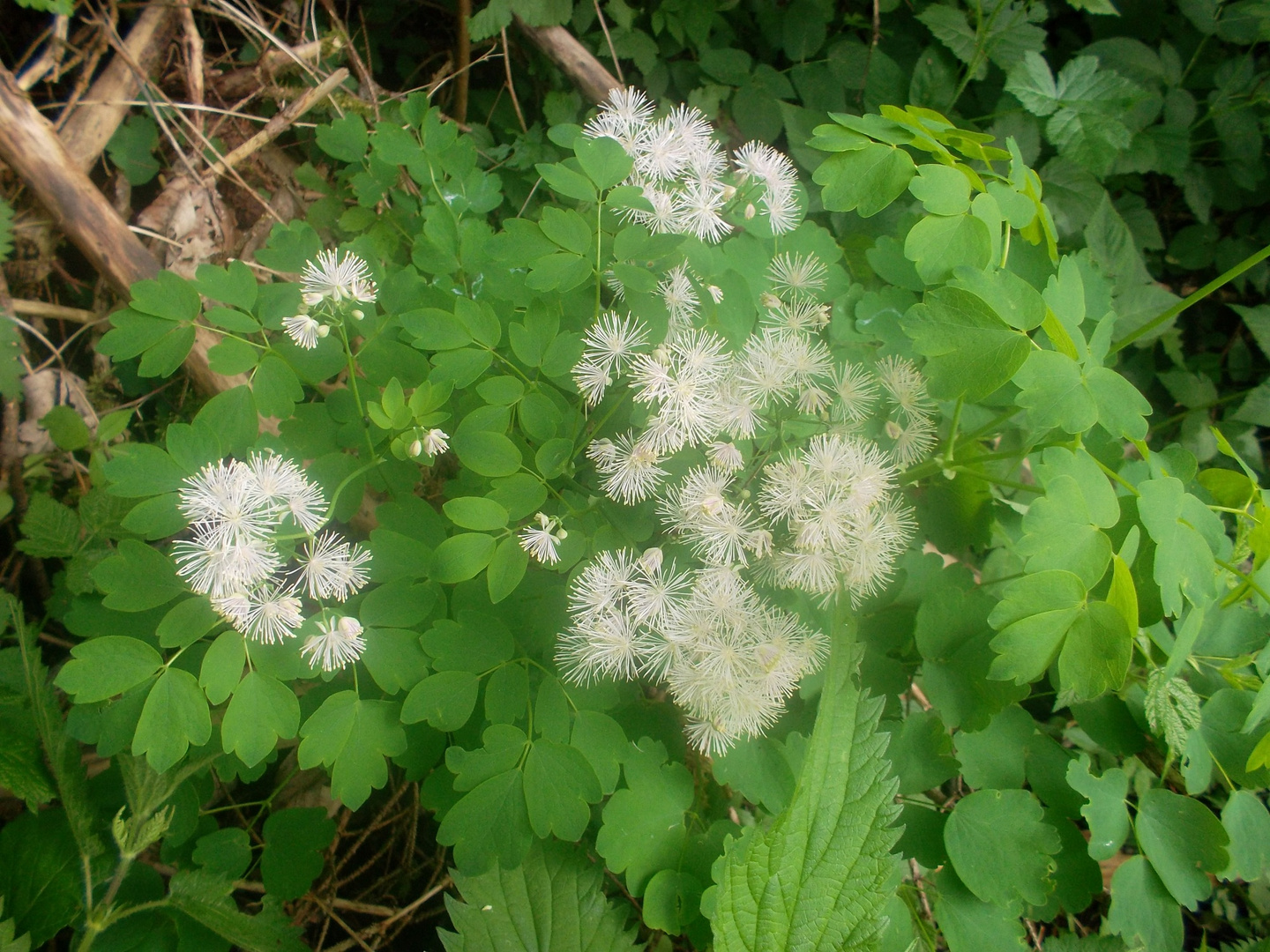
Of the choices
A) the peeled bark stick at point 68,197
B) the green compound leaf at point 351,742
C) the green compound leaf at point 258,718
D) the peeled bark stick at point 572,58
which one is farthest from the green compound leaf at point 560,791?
the peeled bark stick at point 572,58

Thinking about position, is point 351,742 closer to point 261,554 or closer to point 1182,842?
point 261,554

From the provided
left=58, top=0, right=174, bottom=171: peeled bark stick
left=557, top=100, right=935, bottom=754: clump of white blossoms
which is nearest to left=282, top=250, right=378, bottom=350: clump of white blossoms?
left=557, top=100, right=935, bottom=754: clump of white blossoms

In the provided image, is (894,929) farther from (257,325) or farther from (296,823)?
(257,325)

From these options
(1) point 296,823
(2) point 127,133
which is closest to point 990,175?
(1) point 296,823

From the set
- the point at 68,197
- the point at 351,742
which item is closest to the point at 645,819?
the point at 351,742

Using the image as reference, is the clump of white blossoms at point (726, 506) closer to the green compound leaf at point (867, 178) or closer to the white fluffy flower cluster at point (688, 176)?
the white fluffy flower cluster at point (688, 176)

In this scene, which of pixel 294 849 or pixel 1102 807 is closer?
pixel 1102 807

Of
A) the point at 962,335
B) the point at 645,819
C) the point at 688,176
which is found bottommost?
the point at 645,819
